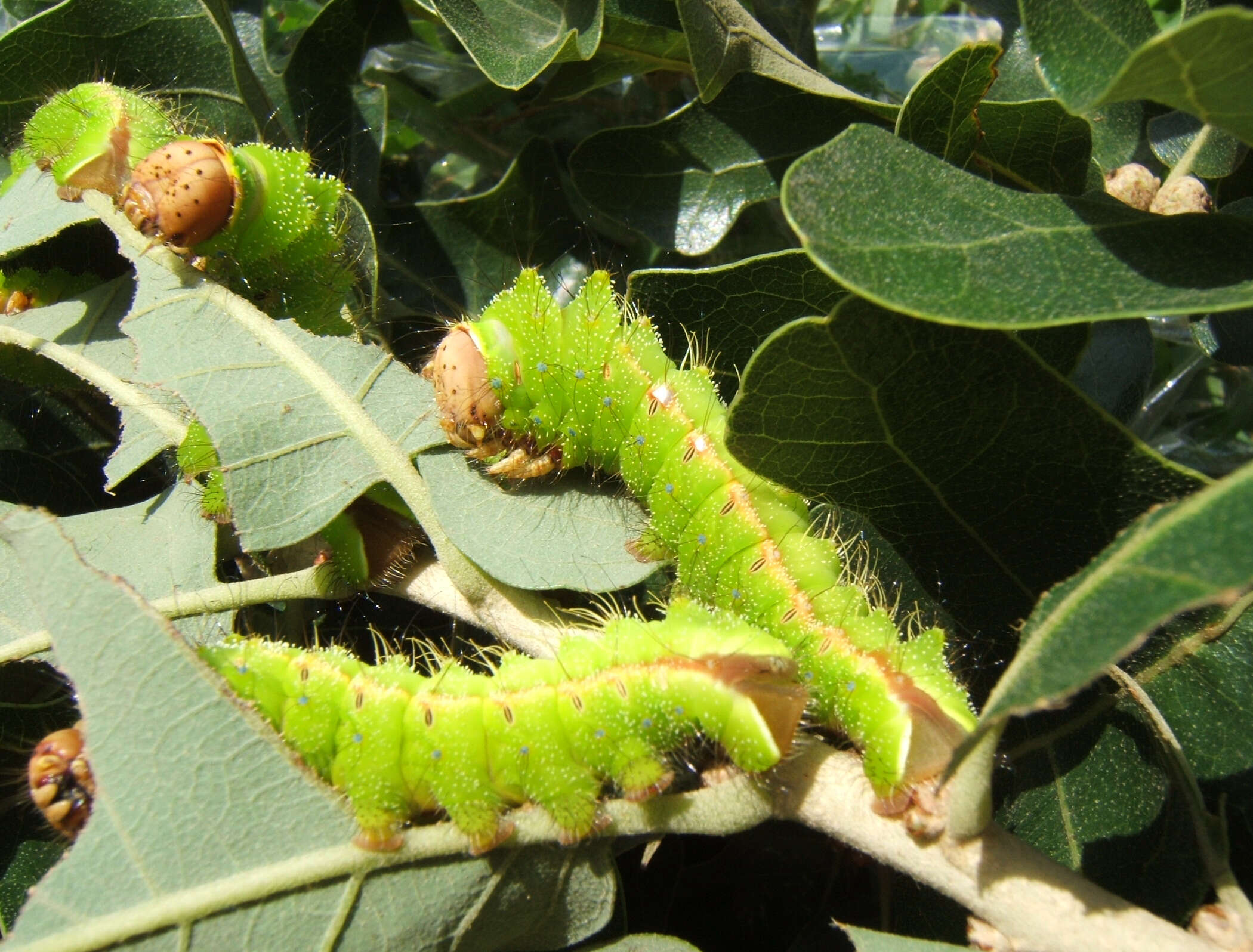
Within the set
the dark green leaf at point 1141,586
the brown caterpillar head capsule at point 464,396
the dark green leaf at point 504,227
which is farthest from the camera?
the dark green leaf at point 504,227

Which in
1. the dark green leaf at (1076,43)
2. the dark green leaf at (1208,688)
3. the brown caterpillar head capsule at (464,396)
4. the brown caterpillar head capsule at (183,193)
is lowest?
the dark green leaf at (1208,688)

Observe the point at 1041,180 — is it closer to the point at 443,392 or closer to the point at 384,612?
the point at 443,392

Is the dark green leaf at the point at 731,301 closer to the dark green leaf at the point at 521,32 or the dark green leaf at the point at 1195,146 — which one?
the dark green leaf at the point at 521,32

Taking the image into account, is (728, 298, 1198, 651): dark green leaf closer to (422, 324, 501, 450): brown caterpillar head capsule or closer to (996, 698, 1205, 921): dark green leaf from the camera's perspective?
(996, 698, 1205, 921): dark green leaf

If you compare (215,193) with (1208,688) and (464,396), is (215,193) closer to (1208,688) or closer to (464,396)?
(464,396)

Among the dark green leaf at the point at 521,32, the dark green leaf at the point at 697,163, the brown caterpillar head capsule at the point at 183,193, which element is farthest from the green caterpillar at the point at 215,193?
the dark green leaf at the point at 697,163

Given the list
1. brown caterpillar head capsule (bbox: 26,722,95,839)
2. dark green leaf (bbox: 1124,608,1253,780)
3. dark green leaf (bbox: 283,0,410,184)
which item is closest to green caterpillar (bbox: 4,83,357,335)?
dark green leaf (bbox: 283,0,410,184)

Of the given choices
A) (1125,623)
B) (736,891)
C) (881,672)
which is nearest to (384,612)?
(736,891)
